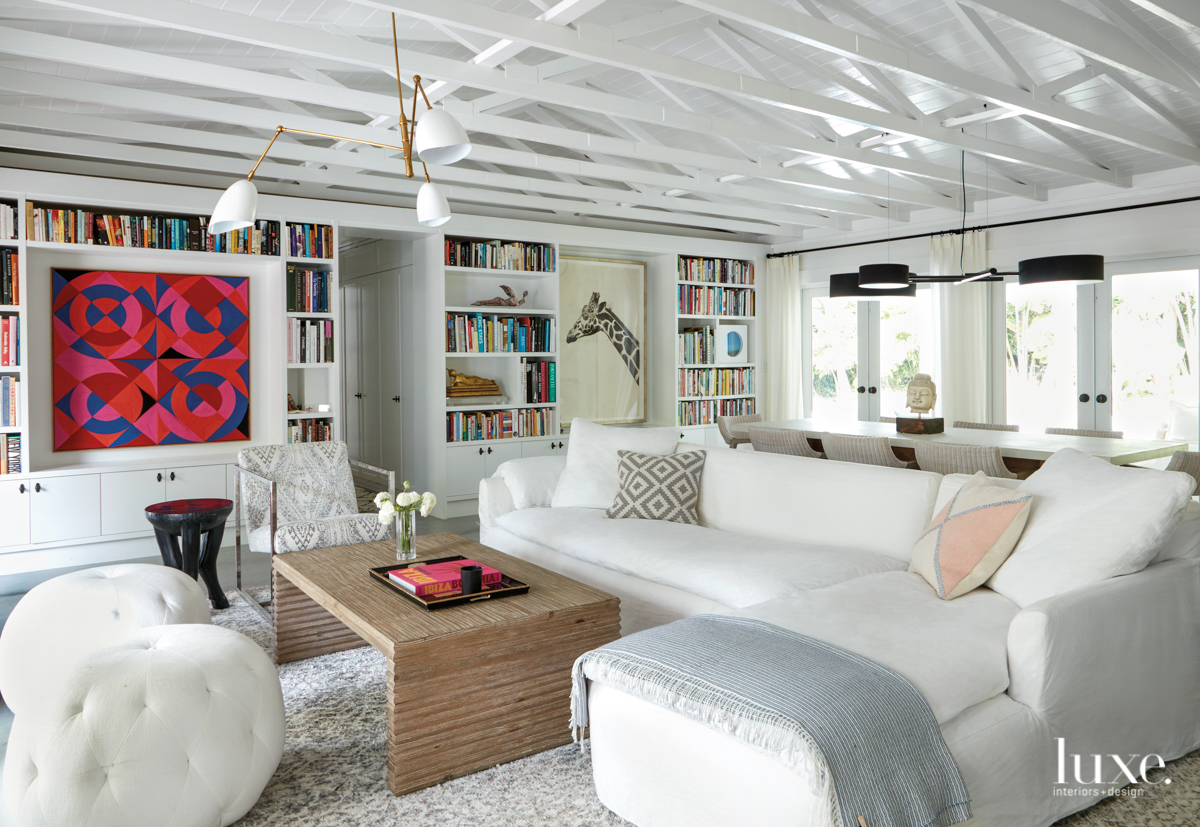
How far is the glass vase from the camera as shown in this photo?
3158mm

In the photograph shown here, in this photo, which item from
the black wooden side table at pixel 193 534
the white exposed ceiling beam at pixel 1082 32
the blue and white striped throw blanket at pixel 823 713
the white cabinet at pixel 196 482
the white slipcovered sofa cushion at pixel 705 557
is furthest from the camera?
the white cabinet at pixel 196 482

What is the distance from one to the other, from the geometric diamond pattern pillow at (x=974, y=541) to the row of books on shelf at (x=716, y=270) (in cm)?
547

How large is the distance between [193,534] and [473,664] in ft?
7.44

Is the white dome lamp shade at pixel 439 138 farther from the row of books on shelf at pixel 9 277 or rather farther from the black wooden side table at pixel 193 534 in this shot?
the row of books on shelf at pixel 9 277

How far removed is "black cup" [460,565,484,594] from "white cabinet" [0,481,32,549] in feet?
11.9

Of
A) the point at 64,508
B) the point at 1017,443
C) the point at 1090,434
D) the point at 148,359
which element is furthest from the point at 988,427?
the point at 64,508

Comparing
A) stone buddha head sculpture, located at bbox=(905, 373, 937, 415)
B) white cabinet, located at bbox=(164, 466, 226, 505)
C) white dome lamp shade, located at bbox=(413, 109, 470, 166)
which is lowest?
white cabinet, located at bbox=(164, 466, 226, 505)

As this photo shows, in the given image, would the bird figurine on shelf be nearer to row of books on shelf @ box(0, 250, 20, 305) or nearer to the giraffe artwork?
the giraffe artwork

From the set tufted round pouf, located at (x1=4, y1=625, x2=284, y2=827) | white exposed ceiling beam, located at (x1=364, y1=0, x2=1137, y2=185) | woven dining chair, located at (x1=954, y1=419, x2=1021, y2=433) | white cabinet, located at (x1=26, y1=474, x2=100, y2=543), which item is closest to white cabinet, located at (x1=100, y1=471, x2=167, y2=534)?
white cabinet, located at (x1=26, y1=474, x2=100, y2=543)

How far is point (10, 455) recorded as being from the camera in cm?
491

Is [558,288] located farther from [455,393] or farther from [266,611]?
[266,611]

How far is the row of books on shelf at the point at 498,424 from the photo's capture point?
22.1 ft

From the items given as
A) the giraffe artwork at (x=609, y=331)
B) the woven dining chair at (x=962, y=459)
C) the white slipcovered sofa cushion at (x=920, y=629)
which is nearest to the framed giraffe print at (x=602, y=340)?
the giraffe artwork at (x=609, y=331)

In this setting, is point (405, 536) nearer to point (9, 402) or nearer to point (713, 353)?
point (9, 402)
